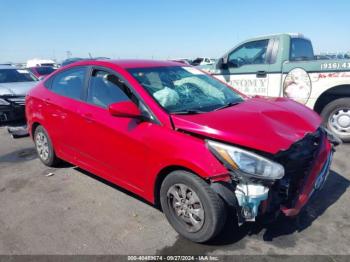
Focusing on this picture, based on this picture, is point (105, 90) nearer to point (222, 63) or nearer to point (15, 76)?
point (222, 63)

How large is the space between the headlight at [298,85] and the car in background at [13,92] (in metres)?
6.12

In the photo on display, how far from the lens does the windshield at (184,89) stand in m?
3.45

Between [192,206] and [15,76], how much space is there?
331 inches

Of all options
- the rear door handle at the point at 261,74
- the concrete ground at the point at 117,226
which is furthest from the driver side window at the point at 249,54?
the concrete ground at the point at 117,226

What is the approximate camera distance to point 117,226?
3443mm

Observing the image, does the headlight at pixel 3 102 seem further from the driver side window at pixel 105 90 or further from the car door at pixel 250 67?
the car door at pixel 250 67

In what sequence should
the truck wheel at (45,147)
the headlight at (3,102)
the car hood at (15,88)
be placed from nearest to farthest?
1. the truck wheel at (45,147)
2. the headlight at (3,102)
3. the car hood at (15,88)

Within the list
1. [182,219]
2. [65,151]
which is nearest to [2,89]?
[65,151]

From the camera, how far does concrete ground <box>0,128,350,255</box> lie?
9.95 ft

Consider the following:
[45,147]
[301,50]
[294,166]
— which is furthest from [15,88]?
[294,166]

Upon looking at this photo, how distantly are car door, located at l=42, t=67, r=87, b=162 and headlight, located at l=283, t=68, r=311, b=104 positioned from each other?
152 inches

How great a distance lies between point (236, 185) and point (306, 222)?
3.75ft

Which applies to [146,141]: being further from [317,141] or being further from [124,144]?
[317,141]

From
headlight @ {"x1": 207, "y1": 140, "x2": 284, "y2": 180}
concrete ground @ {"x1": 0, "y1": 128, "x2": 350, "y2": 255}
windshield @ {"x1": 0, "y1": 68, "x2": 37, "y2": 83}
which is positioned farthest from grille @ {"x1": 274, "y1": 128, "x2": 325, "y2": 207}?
windshield @ {"x1": 0, "y1": 68, "x2": 37, "y2": 83}
